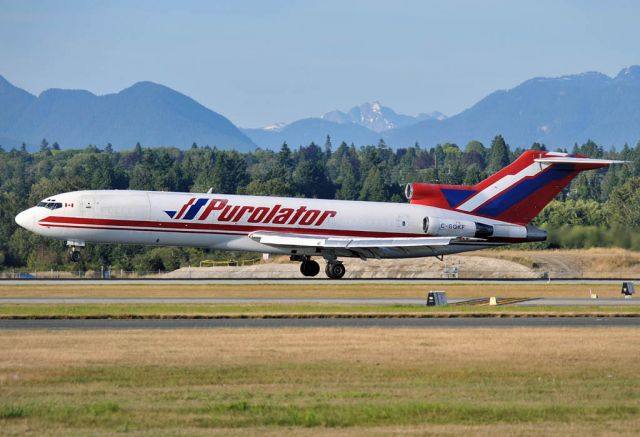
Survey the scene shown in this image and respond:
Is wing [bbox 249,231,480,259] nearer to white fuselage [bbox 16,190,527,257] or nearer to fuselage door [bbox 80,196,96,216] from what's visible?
white fuselage [bbox 16,190,527,257]

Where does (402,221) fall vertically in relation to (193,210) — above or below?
below

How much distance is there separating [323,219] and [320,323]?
78.4 ft

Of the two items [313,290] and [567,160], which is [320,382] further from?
[567,160]

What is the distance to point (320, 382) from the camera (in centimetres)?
2292

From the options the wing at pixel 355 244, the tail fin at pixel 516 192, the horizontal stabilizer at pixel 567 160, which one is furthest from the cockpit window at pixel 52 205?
the horizontal stabilizer at pixel 567 160

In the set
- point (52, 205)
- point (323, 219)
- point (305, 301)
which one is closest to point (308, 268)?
point (323, 219)

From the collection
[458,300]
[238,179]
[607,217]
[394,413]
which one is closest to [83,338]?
[394,413]

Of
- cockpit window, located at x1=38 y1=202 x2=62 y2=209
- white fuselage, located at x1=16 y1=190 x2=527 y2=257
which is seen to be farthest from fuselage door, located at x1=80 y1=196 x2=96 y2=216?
cockpit window, located at x1=38 y1=202 x2=62 y2=209

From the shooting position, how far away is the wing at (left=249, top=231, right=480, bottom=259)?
5669cm

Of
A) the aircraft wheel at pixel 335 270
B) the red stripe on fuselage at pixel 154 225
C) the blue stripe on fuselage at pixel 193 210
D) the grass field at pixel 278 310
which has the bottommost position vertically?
the grass field at pixel 278 310

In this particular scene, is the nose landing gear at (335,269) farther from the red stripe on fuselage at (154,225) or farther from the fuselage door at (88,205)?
the fuselage door at (88,205)

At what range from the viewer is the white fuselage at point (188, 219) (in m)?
55.8

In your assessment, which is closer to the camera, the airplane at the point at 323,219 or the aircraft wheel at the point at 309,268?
the airplane at the point at 323,219

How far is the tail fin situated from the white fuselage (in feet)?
10.8
